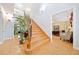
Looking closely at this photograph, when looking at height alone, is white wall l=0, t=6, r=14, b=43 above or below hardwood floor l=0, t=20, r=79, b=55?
above

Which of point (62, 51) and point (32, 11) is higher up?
point (32, 11)

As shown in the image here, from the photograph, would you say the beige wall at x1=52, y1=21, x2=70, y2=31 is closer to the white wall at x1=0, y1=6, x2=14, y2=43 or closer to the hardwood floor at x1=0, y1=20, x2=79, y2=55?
the hardwood floor at x1=0, y1=20, x2=79, y2=55

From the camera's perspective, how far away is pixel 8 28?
2.35m

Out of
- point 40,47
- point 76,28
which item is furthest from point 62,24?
point 40,47

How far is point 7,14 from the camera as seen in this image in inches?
92.7

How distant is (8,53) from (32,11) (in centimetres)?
71

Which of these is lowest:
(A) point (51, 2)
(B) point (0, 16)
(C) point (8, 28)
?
(C) point (8, 28)

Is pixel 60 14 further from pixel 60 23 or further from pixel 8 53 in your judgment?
pixel 8 53

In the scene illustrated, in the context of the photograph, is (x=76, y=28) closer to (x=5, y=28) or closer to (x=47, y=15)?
(x=47, y=15)

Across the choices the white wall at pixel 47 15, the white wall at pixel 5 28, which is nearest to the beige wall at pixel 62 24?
the white wall at pixel 47 15

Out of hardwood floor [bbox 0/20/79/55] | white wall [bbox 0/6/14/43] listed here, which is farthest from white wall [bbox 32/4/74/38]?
white wall [bbox 0/6/14/43]

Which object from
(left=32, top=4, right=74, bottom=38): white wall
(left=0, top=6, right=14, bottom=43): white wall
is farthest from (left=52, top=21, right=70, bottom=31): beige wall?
(left=0, top=6, right=14, bottom=43): white wall

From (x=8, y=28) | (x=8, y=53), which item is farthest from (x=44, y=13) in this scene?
(x=8, y=53)

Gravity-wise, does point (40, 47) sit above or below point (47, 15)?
below
